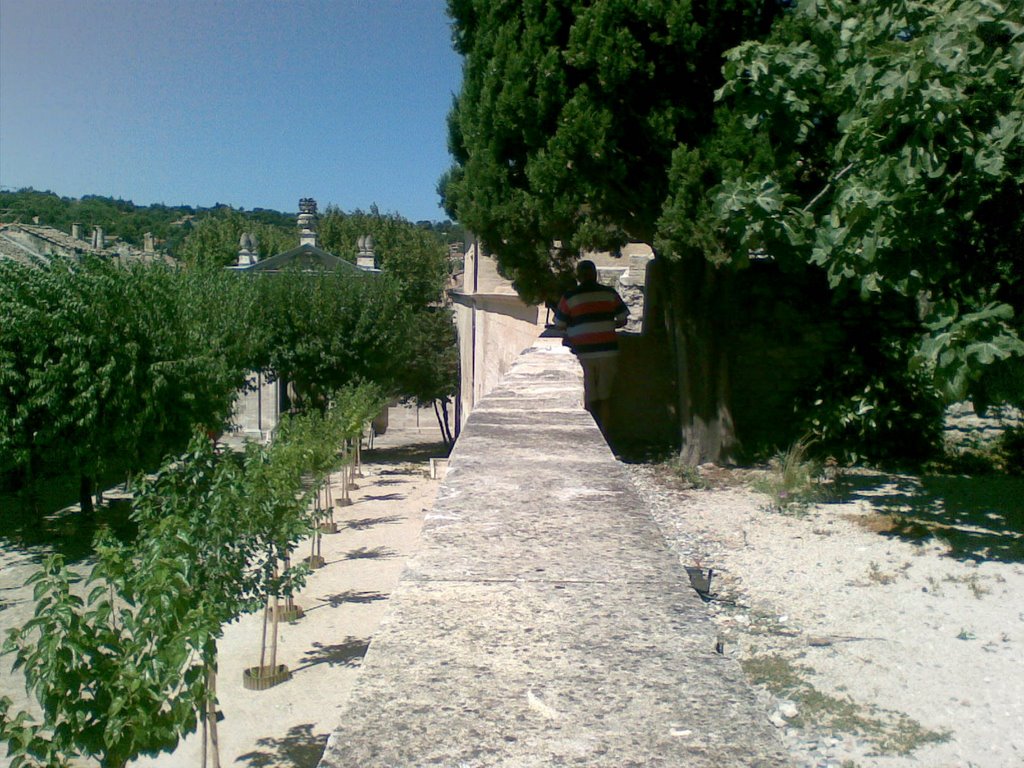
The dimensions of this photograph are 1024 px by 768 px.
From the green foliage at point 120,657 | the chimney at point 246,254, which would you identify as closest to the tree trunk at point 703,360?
the green foliage at point 120,657

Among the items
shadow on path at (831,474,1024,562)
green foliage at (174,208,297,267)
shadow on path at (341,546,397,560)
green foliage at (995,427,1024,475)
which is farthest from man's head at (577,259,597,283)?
green foliage at (174,208,297,267)

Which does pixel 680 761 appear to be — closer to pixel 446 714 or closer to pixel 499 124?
pixel 446 714

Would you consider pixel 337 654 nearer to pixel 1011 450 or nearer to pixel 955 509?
pixel 955 509

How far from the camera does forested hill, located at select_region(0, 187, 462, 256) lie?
50.1m

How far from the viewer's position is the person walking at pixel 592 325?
802 cm

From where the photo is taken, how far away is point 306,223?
133ft

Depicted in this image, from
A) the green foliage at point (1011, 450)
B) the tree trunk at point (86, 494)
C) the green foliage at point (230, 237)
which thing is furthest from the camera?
the green foliage at point (230, 237)

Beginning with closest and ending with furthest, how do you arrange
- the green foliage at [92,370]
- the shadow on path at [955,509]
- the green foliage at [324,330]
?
the shadow on path at [955,509] < the green foliage at [92,370] < the green foliage at [324,330]

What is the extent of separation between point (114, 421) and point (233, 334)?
12.6ft

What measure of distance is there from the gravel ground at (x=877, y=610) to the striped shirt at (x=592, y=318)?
1472 mm

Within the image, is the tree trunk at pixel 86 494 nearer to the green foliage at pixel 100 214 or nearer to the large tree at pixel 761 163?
the large tree at pixel 761 163

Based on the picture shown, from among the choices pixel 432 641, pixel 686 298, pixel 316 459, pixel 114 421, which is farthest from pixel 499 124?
pixel 114 421

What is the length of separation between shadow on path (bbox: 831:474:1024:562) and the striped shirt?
228 centimetres

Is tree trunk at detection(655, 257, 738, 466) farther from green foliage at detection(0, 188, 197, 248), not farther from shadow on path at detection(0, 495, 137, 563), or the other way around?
green foliage at detection(0, 188, 197, 248)
